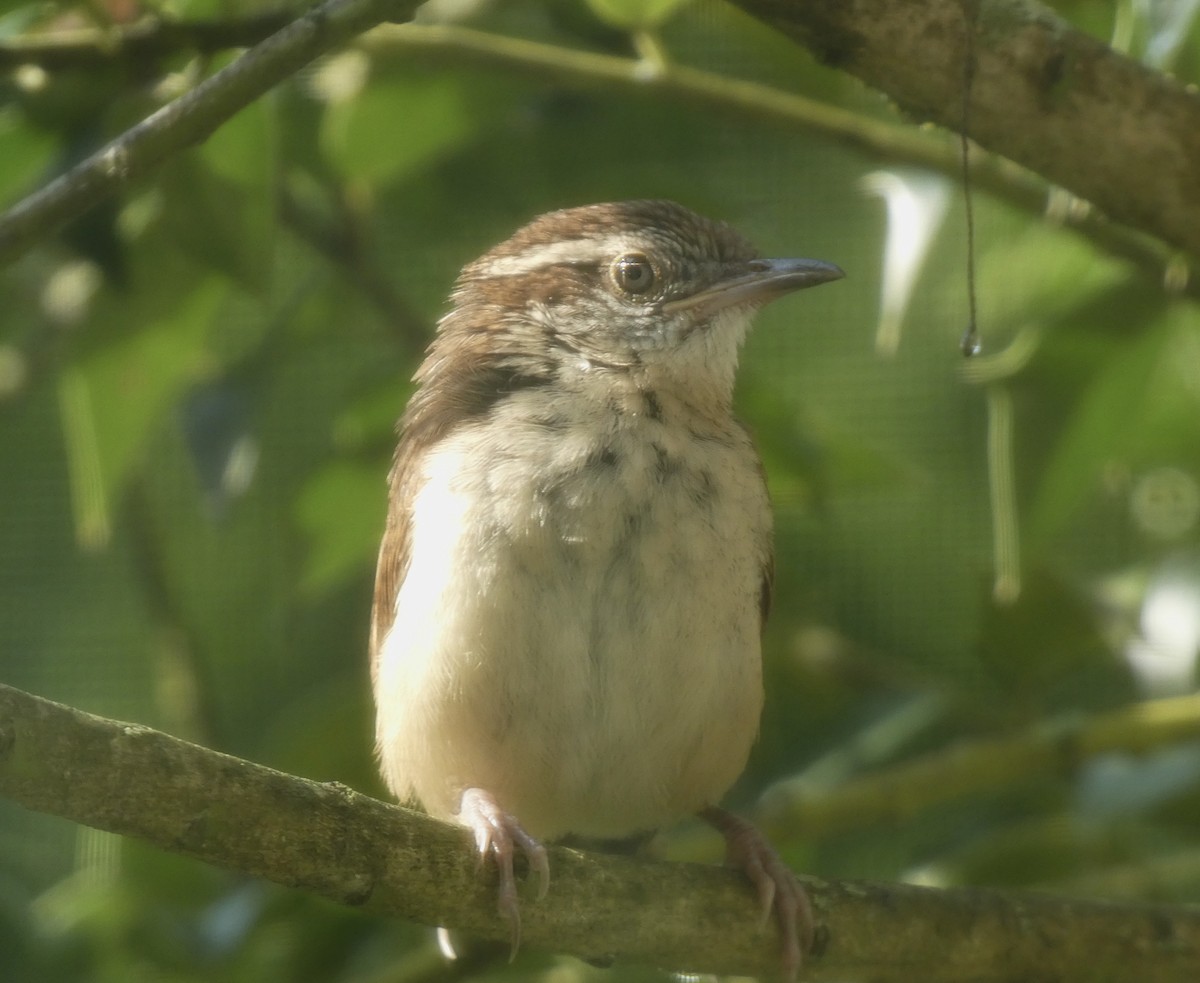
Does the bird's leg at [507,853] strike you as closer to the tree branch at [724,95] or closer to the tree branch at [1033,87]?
the tree branch at [1033,87]

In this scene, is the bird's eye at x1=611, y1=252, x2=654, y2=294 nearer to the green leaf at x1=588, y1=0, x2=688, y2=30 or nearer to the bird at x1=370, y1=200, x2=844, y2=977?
the bird at x1=370, y1=200, x2=844, y2=977

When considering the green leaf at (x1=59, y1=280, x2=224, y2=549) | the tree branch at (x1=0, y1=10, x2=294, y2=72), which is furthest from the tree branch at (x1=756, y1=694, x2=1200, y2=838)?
the tree branch at (x1=0, y1=10, x2=294, y2=72)

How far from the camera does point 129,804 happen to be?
226 cm

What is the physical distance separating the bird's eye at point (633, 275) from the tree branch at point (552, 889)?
1457 millimetres

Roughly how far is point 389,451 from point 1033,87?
2160 millimetres

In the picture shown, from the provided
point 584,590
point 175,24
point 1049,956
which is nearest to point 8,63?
point 175,24

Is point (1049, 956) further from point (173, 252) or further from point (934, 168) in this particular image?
point (173, 252)

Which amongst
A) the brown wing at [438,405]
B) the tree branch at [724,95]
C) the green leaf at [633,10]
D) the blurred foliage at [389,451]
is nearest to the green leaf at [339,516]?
the blurred foliage at [389,451]

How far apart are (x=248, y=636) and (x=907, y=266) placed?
2919mm

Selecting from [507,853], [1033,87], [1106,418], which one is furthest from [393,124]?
[507,853]

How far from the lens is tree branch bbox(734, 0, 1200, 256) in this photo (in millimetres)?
2873

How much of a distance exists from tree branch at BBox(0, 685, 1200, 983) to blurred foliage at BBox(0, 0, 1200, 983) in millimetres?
551

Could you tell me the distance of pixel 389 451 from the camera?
4.52 m

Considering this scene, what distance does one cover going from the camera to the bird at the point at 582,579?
10.8 ft
